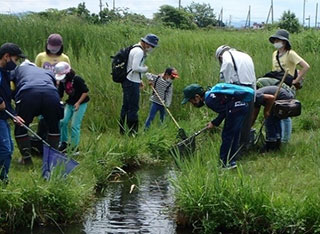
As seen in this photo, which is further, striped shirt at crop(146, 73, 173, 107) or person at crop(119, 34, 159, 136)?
striped shirt at crop(146, 73, 173, 107)

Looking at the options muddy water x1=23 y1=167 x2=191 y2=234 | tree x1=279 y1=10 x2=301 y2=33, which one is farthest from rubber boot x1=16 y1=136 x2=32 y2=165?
tree x1=279 y1=10 x2=301 y2=33

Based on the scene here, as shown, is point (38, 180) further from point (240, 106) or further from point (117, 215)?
point (240, 106)

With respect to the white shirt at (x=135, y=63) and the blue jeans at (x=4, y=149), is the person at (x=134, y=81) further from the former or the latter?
the blue jeans at (x=4, y=149)

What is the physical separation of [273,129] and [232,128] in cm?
148

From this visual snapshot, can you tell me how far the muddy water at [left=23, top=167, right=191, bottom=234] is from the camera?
5945mm

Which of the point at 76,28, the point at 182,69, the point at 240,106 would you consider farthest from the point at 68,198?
the point at 76,28

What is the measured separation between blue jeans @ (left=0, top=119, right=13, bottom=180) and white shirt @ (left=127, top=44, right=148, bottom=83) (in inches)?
130

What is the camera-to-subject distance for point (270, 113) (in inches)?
329

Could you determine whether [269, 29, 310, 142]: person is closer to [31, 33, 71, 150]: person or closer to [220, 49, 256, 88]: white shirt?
[220, 49, 256, 88]: white shirt

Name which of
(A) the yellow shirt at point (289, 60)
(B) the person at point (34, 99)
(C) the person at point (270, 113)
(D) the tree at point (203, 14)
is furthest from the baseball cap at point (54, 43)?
(D) the tree at point (203, 14)

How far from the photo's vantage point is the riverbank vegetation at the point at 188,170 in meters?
5.66

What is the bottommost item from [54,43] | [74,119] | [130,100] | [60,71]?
[74,119]

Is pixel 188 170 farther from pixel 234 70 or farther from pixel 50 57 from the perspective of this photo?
pixel 50 57

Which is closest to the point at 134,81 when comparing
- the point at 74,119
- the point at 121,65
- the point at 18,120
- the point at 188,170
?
the point at 121,65
